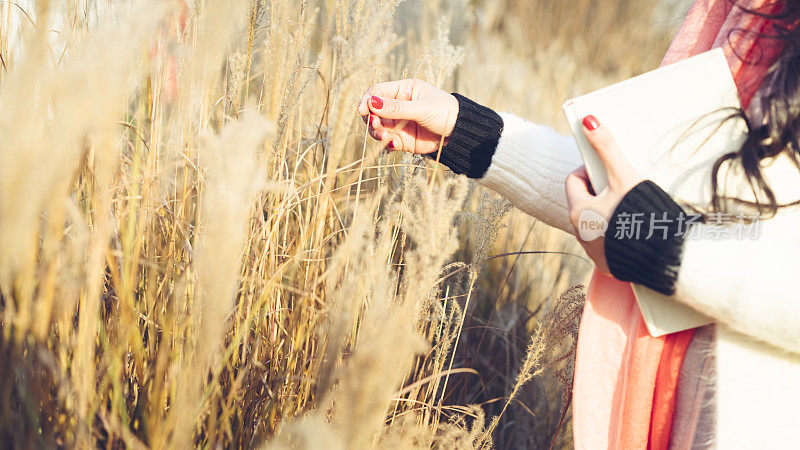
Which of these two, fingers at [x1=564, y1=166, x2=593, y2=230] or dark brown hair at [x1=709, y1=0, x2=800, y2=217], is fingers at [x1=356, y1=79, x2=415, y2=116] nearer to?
fingers at [x1=564, y1=166, x2=593, y2=230]

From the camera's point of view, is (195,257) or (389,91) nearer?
(195,257)

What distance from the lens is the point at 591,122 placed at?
2.78 feet

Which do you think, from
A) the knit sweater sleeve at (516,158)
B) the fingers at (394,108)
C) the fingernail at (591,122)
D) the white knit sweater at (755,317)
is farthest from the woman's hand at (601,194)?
the fingers at (394,108)

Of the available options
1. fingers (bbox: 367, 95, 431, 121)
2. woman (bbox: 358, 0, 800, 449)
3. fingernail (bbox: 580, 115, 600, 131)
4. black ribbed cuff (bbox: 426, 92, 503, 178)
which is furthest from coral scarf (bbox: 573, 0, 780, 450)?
fingers (bbox: 367, 95, 431, 121)

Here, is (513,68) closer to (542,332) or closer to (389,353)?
(542,332)

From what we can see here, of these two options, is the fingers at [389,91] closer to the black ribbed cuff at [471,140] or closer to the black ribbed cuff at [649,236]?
the black ribbed cuff at [471,140]

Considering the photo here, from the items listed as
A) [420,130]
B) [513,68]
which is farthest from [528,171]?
[513,68]

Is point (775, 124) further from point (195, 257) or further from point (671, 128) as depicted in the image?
point (195, 257)

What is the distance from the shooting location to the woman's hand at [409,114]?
3.52 feet

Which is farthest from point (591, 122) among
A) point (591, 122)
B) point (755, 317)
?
point (755, 317)

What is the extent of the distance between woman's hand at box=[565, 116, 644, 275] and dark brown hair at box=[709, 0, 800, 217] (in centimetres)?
14

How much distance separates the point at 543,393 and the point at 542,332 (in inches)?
23.1

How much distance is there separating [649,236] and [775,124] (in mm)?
258

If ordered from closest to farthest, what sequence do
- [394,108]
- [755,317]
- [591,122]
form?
[755,317]
[591,122]
[394,108]
